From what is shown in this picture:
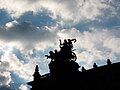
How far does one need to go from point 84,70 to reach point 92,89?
9.79ft

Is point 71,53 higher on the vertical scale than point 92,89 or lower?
higher

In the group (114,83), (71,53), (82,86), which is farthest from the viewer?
(71,53)

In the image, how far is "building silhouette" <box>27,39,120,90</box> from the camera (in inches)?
1645

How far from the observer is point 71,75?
4544cm

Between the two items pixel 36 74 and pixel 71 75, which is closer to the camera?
pixel 71 75

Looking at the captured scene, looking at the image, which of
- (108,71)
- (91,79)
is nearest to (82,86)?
(91,79)

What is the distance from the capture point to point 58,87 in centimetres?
4612

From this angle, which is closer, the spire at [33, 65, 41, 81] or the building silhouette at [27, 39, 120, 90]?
the building silhouette at [27, 39, 120, 90]

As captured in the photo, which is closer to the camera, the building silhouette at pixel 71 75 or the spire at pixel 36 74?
the building silhouette at pixel 71 75

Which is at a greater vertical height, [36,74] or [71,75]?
[36,74]

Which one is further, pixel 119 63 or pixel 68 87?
pixel 68 87

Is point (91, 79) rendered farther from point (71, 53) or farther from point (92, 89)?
point (71, 53)

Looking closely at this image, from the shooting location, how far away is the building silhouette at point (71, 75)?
4178 cm

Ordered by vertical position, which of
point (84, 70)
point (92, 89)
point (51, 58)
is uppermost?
point (51, 58)
